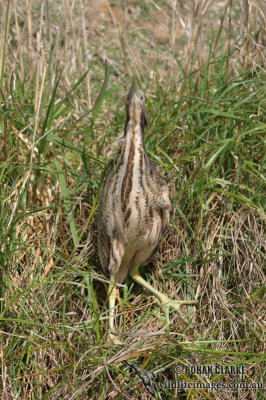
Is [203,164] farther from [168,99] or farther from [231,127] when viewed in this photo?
[168,99]

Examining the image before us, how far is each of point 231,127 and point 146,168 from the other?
662 millimetres

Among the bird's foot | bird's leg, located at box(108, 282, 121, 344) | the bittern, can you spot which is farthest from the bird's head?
the bird's foot

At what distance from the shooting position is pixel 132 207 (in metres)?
3.27

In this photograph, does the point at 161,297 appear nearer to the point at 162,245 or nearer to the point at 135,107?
the point at 162,245

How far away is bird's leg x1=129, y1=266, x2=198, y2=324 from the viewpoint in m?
3.43

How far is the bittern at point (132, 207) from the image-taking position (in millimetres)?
3223

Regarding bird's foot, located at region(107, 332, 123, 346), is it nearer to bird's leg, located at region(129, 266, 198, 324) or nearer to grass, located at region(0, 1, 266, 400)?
grass, located at region(0, 1, 266, 400)

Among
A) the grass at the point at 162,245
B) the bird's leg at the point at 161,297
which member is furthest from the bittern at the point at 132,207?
the grass at the point at 162,245

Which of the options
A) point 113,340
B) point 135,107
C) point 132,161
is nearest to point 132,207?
point 132,161

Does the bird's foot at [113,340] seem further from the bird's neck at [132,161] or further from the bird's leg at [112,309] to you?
the bird's neck at [132,161]

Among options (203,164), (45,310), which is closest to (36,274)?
(45,310)

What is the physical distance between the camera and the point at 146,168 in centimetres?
328

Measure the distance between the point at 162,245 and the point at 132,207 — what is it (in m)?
0.47

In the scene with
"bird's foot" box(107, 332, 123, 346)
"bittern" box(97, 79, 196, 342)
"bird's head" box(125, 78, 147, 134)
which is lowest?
"bird's foot" box(107, 332, 123, 346)
